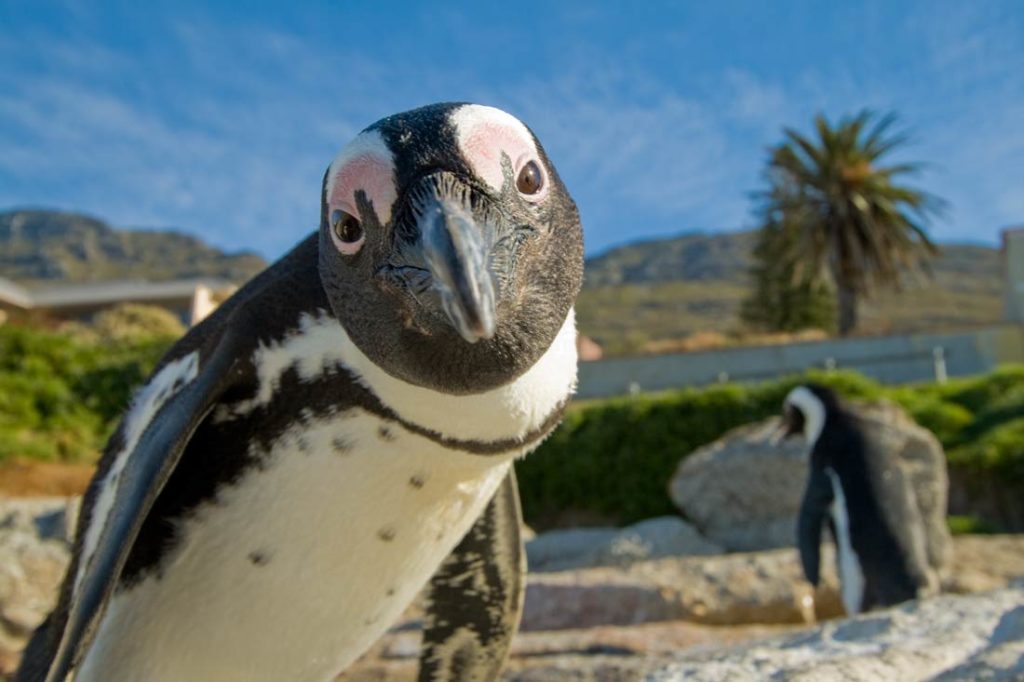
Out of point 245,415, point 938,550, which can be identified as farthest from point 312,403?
point 938,550

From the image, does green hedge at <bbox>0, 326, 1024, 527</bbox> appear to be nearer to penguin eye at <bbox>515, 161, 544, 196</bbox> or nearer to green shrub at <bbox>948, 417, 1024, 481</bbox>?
green shrub at <bbox>948, 417, 1024, 481</bbox>

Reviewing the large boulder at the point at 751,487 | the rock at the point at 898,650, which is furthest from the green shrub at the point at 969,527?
the rock at the point at 898,650

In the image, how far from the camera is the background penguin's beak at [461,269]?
1231 millimetres

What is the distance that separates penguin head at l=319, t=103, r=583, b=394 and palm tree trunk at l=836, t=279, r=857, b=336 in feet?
86.3

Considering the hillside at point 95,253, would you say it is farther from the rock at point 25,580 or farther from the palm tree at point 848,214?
the rock at point 25,580

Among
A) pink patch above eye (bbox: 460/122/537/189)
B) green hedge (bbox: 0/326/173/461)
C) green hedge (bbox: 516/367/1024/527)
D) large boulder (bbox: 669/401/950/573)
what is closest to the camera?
pink patch above eye (bbox: 460/122/537/189)

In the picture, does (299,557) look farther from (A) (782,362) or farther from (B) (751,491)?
(A) (782,362)

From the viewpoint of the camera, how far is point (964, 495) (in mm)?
12234

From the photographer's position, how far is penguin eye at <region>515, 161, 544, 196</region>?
146 centimetres

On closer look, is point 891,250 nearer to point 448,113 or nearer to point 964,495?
point 964,495

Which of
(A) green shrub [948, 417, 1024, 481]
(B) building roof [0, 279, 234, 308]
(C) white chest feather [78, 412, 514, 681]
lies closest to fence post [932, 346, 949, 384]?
(A) green shrub [948, 417, 1024, 481]

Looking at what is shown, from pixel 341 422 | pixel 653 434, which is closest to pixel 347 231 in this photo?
pixel 341 422

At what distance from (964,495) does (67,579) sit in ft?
40.9

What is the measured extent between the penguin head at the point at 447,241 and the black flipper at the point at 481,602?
3.23 ft
